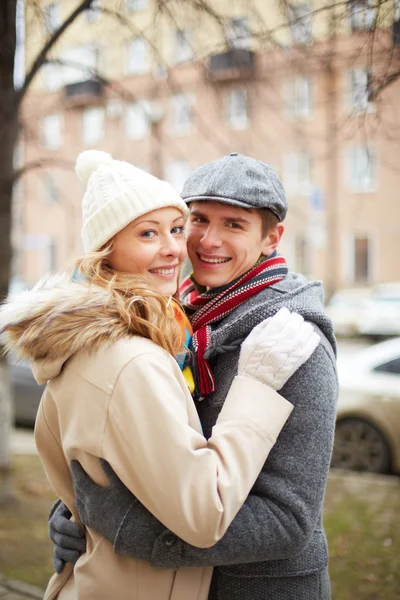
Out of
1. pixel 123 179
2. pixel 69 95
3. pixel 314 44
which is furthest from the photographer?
pixel 69 95

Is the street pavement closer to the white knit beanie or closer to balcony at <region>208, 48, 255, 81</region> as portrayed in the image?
the white knit beanie

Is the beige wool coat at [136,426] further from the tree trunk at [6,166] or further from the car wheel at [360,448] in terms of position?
the car wheel at [360,448]

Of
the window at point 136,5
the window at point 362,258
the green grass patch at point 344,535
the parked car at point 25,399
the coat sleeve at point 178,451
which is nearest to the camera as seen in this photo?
the coat sleeve at point 178,451

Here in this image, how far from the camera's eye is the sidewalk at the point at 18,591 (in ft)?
13.1

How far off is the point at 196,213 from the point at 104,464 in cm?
97

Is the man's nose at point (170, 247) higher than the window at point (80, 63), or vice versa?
the window at point (80, 63)

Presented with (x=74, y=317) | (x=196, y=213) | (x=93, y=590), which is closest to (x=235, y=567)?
(x=93, y=590)

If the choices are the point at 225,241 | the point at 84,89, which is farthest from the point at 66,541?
the point at 84,89

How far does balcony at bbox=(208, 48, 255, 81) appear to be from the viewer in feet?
17.4

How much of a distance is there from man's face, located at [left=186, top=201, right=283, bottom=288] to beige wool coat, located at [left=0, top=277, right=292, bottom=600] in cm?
52

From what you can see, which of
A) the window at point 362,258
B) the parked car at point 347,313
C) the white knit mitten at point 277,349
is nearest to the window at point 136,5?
the white knit mitten at point 277,349

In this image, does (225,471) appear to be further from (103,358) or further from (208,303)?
(208,303)

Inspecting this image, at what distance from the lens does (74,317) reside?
5.86 feet

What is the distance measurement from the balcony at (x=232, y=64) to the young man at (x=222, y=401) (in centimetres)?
322
